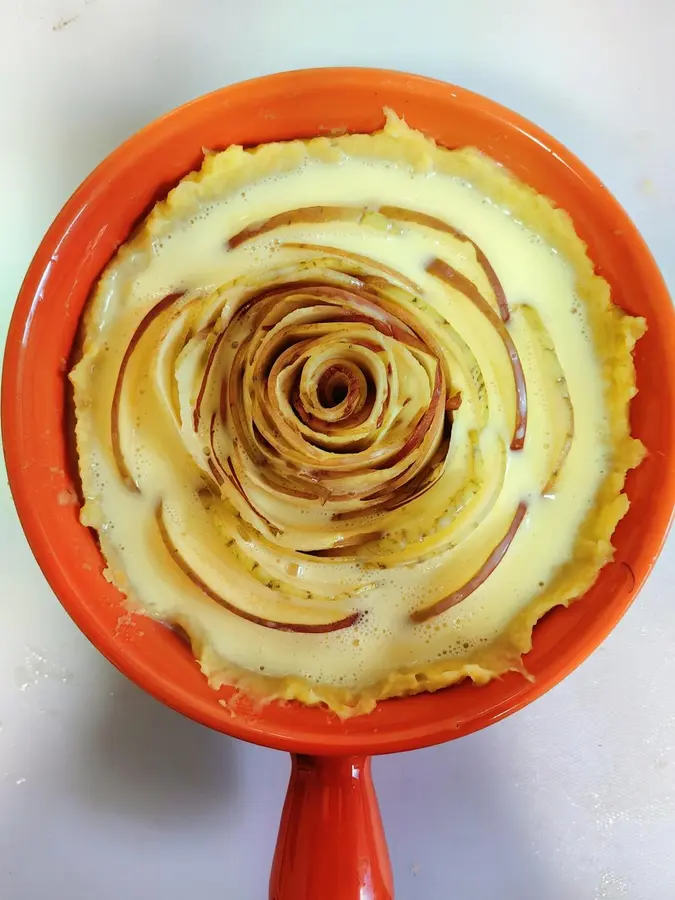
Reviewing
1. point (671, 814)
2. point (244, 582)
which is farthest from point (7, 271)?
point (671, 814)

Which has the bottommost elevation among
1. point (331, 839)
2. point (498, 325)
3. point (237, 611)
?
point (331, 839)

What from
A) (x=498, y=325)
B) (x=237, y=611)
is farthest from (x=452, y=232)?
(x=237, y=611)

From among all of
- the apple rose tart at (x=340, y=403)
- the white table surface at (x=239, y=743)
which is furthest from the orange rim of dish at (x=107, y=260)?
the white table surface at (x=239, y=743)

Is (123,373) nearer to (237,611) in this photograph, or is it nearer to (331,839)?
(237,611)

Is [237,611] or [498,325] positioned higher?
[498,325]

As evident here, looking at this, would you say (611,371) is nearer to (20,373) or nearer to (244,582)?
A: (244,582)

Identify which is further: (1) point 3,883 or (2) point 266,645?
(1) point 3,883

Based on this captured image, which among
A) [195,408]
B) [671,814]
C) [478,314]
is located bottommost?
[671,814]
